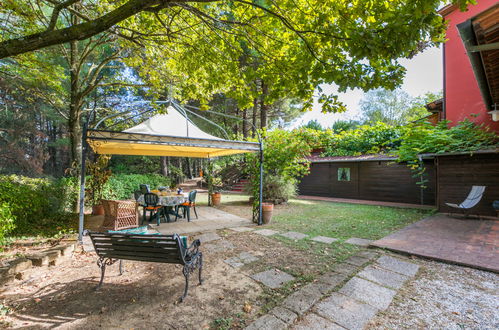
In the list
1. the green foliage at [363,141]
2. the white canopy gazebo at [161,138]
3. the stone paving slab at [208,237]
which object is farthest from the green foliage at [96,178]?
the green foliage at [363,141]

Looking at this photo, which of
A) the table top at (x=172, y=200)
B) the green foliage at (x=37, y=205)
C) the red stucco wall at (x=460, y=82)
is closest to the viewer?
the green foliage at (x=37, y=205)

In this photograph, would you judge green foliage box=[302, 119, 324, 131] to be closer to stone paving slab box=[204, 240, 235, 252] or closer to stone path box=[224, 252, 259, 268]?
stone paving slab box=[204, 240, 235, 252]

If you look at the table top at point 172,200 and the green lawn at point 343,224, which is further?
the table top at point 172,200

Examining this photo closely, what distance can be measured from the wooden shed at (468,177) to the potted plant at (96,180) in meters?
11.7

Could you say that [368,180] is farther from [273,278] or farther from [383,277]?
[273,278]

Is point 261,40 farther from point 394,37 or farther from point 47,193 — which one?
point 47,193

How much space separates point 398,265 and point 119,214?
5.70m

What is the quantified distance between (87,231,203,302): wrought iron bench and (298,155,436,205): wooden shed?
10837 millimetres

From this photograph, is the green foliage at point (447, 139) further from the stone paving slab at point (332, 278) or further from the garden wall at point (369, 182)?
the stone paving slab at point (332, 278)

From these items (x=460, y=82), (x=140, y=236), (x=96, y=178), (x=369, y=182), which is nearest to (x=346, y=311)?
(x=140, y=236)

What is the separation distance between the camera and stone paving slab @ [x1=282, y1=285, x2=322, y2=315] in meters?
2.37

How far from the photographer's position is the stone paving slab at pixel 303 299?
2.37 meters

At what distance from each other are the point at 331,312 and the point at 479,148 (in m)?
8.15

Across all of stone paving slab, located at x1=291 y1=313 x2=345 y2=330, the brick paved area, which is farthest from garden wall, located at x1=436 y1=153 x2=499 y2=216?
stone paving slab, located at x1=291 y1=313 x2=345 y2=330
